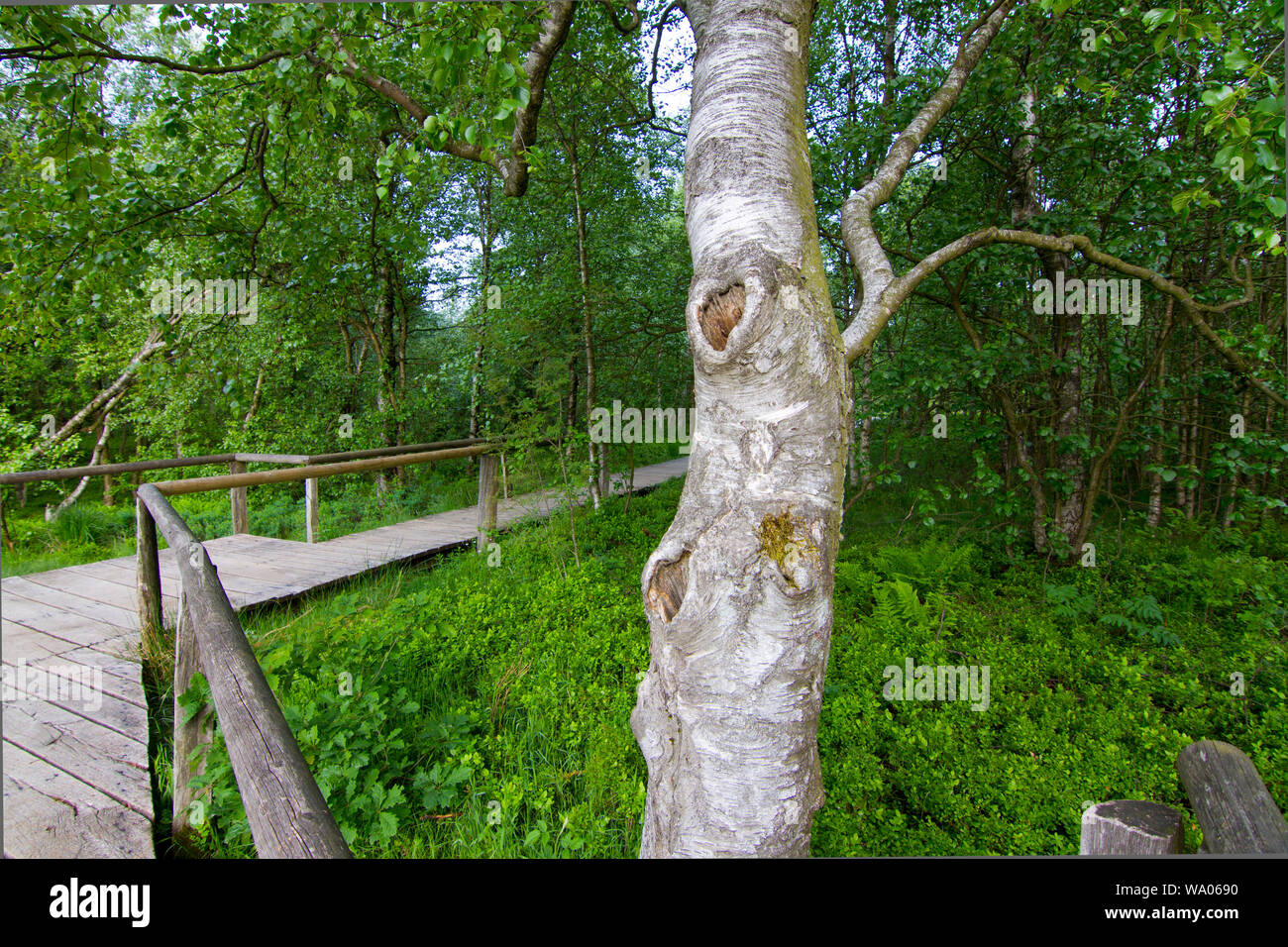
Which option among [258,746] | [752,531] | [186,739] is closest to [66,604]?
[186,739]

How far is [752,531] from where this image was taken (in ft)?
4.96

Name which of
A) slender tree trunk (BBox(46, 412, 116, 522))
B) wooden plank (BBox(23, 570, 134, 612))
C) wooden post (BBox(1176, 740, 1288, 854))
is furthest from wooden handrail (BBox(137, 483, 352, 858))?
slender tree trunk (BBox(46, 412, 116, 522))

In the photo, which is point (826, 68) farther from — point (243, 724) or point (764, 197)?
point (243, 724)

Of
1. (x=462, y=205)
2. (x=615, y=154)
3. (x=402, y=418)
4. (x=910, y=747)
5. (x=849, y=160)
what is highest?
(x=462, y=205)

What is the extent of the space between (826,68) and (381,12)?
288 inches

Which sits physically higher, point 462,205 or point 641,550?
point 462,205

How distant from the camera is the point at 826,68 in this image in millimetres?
8672

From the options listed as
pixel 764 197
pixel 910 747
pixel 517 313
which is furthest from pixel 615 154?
pixel 910 747

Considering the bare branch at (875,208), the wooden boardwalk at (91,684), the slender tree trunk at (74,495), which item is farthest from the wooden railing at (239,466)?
the bare branch at (875,208)

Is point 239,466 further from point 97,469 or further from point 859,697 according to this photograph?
point 859,697

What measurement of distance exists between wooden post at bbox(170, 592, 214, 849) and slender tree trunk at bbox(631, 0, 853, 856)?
1.96 metres

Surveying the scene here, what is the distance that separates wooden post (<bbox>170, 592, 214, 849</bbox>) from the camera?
2338mm

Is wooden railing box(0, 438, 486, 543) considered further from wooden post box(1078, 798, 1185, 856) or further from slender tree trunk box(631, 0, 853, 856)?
wooden post box(1078, 798, 1185, 856)

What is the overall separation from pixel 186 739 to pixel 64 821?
19.7 inches
